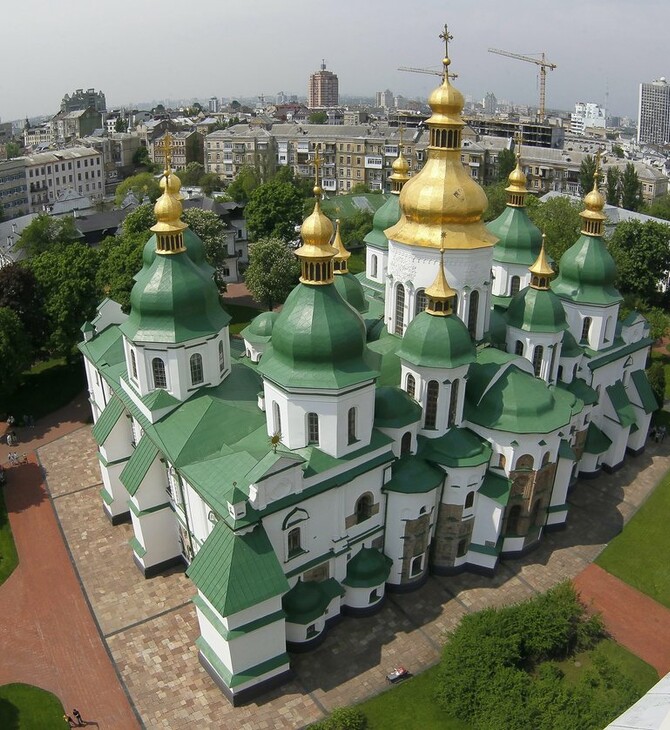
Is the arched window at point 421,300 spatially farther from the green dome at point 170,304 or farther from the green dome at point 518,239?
the green dome at point 170,304

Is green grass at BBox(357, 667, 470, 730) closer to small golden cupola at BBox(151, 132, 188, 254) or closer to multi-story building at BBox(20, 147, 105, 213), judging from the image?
small golden cupola at BBox(151, 132, 188, 254)

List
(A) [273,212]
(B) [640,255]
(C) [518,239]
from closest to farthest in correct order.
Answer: (C) [518,239]
(B) [640,255]
(A) [273,212]

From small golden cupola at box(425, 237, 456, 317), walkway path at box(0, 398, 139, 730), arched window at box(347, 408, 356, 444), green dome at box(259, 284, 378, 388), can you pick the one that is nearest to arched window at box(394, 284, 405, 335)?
small golden cupola at box(425, 237, 456, 317)

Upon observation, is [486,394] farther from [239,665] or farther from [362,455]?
[239,665]

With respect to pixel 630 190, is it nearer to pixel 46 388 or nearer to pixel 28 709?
pixel 46 388

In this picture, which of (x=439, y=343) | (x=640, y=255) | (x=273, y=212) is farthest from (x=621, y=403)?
(x=273, y=212)

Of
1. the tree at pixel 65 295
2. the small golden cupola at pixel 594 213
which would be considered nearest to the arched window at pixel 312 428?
the small golden cupola at pixel 594 213
